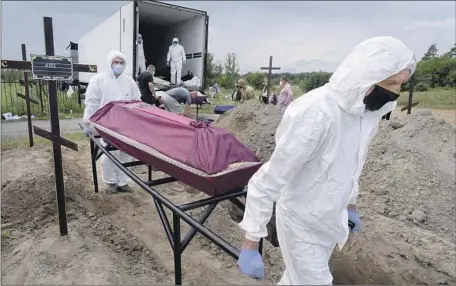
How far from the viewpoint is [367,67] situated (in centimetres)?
143

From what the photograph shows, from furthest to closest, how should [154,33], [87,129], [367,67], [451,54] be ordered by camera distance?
[154,33] < [451,54] < [87,129] < [367,67]

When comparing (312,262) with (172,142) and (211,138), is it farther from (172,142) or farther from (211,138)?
(172,142)

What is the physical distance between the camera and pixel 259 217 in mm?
1443

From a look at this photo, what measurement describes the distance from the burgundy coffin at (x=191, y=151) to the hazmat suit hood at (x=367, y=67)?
846 millimetres

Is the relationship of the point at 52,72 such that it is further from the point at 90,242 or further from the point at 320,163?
the point at 320,163

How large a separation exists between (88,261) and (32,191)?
1943mm

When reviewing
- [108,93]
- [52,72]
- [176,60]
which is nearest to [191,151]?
[52,72]

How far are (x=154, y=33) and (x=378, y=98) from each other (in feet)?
37.2

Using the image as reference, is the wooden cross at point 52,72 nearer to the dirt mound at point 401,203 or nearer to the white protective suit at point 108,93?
the white protective suit at point 108,93

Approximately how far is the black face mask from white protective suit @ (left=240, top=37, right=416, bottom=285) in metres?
0.05

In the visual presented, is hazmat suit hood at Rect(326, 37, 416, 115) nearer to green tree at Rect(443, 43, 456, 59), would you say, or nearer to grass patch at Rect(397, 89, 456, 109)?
green tree at Rect(443, 43, 456, 59)

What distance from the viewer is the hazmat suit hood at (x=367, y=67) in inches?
56.2

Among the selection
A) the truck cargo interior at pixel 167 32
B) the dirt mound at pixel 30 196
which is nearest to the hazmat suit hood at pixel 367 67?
the dirt mound at pixel 30 196

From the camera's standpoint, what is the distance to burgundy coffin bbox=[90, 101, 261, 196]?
6.72 feet
